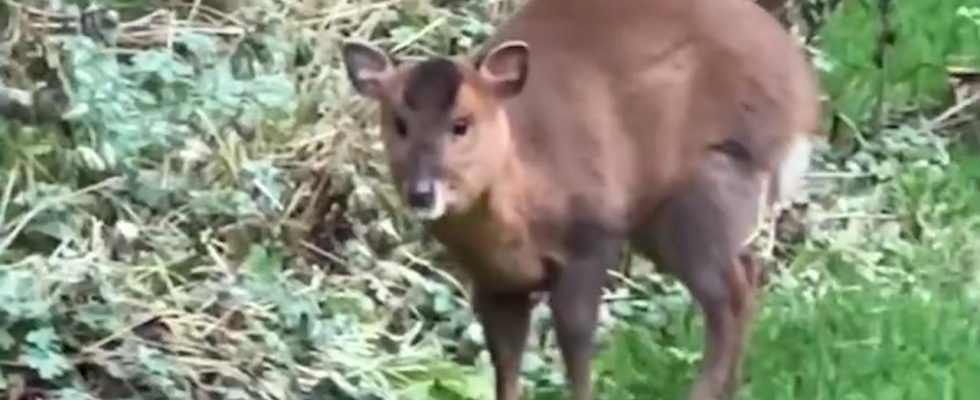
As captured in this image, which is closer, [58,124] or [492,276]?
[492,276]

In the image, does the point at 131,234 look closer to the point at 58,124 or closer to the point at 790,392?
the point at 58,124

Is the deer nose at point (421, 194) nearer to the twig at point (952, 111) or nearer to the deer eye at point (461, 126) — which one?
the deer eye at point (461, 126)

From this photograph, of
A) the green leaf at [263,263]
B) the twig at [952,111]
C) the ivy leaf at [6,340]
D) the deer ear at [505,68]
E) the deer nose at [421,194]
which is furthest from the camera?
the twig at [952,111]

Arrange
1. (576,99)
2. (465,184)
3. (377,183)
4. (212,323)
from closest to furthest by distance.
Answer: (465,184) → (576,99) → (212,323) → (377,183)

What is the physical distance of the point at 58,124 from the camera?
9180 mm

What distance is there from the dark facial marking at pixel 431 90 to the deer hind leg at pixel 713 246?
1022 mm

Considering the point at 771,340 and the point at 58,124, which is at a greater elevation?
the point at 58,124

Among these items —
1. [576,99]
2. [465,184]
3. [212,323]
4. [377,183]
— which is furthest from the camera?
[377,183]

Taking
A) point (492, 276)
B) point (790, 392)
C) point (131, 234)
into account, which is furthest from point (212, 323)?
point (790, 392)

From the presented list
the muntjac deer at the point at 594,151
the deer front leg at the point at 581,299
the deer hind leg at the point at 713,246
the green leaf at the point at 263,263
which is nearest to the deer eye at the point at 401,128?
the muntjac deer at the point at 594,151

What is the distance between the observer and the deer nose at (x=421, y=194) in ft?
22.9

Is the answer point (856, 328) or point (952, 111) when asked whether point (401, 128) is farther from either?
point (952, 111)

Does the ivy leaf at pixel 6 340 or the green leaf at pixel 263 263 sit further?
the green leaf at pixel 263 263

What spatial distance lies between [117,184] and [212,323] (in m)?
0.86
